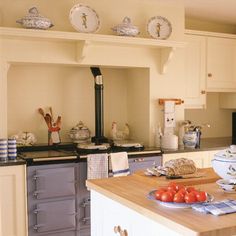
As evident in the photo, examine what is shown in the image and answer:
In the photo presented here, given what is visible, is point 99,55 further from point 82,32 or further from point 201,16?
point 201,16

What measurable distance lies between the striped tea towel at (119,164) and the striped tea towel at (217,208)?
1.75 metres

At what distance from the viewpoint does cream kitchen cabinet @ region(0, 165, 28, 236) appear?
3.17 m

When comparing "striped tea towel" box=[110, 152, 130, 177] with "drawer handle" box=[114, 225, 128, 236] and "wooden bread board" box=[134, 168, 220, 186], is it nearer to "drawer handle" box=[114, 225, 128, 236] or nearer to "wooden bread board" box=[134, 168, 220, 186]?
"wooden bread board" box=[134, 168, 220, 186]

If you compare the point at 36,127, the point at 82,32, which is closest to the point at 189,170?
the point at 82,32

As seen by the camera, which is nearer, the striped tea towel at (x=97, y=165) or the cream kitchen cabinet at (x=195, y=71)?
the striped tea towel at (x=97, y=165)

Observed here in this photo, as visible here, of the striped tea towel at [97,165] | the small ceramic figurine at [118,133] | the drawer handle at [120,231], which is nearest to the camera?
the drawer handle at [120,231]

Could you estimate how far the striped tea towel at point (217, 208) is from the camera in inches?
66.2

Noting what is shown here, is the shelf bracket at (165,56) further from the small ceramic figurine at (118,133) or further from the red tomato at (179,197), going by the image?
the red tomato at (179,197)

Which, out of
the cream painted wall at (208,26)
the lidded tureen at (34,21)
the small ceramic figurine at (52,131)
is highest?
the cream painted wall at (208,26)

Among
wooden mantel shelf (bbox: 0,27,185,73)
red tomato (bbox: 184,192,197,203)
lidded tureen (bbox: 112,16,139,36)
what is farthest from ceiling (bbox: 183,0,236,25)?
red tomato (bbox: 184,192,197,203)

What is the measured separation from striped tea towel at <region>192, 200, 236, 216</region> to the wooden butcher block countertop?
0.08 feet

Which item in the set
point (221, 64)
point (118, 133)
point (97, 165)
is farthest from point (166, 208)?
point (221, 64)

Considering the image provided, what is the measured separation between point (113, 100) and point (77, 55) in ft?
2.97

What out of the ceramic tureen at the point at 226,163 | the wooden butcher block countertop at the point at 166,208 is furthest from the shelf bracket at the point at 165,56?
the ceramic tureen at the point at 226,163
